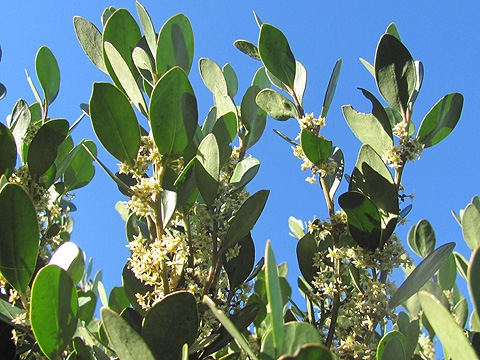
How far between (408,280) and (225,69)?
1.57 metres

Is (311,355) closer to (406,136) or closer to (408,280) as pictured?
(408,280)

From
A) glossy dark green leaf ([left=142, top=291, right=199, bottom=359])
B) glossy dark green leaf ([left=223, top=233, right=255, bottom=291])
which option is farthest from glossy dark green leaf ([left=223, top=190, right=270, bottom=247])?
glossy dark green leaf ([left=142, top=291, right=199, bottom=359])

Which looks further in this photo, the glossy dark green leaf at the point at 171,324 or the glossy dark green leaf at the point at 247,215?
A: the glossy dark green leaf at the point at 247,215

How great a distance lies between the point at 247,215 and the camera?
5.19 ft

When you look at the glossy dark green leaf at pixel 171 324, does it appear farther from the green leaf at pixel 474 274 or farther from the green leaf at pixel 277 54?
the green leaf at pixel 277 54

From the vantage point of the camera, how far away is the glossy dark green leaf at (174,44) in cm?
178

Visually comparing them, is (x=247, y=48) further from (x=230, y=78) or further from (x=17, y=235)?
(x=17, y=235)

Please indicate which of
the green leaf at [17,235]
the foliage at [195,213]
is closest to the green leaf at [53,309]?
the foliage at [195,213]

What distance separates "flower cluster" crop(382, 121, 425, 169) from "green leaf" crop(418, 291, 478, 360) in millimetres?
974

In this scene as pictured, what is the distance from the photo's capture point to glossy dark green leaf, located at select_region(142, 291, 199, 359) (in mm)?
1247

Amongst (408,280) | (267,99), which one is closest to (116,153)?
(267,99)

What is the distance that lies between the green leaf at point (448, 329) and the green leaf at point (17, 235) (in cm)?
110

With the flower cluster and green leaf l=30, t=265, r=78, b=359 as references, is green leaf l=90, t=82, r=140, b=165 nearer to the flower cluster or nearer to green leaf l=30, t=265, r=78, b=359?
green leaf l=30, t=265, r=78, b=359

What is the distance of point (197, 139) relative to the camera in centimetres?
195
